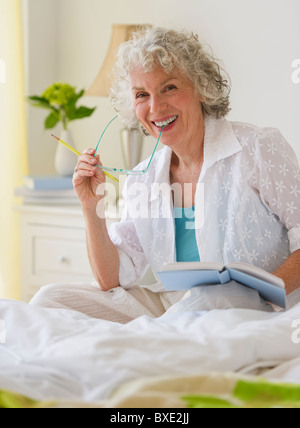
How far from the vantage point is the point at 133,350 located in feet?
3.16

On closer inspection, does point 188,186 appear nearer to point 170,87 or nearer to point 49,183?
point 170,87

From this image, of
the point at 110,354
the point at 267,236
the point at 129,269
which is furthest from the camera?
the point at 129,269

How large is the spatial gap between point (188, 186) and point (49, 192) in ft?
3.17

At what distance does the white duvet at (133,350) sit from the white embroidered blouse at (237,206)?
0.34 m

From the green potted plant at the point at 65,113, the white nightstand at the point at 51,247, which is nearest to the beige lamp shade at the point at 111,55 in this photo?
the green potted plant at the point at 65,113

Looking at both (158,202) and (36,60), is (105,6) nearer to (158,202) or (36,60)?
(36,60)

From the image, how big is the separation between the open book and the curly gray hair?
54 centimetres

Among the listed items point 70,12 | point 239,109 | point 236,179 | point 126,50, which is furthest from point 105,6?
point 236,179

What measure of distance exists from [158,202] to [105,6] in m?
1.37

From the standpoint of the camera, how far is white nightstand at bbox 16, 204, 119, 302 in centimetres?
235

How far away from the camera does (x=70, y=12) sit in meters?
2.85

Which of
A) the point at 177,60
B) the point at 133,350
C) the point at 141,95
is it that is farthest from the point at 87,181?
the point at 133,350

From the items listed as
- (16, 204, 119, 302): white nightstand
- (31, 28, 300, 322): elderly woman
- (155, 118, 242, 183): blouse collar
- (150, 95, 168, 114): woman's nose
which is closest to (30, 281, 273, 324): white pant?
(31, 28, 300, 322): elderly woman
